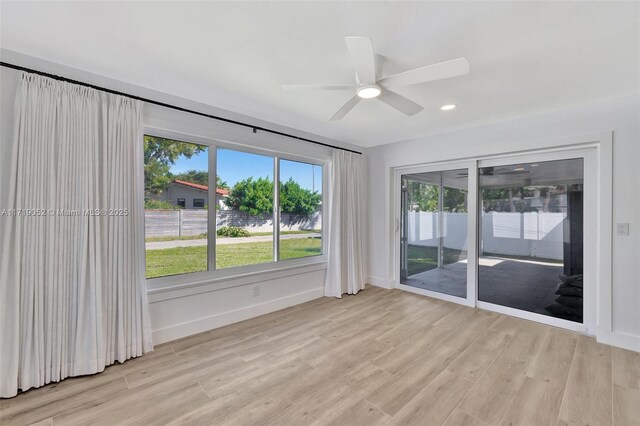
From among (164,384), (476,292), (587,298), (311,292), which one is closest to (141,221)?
(164,384)

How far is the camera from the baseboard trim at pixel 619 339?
261 centimetres

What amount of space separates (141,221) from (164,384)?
1.41 metres

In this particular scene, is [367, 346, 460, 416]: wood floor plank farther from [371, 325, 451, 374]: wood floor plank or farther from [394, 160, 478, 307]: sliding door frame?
[394, 160, 478, 307]: sliding door frame

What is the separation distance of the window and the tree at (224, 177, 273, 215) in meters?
0.01

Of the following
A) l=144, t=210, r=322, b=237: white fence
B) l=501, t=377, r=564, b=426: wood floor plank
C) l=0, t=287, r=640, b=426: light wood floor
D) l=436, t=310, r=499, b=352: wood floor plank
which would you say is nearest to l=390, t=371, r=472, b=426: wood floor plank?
l=0, t=287, r=640, b=426: light wood floor

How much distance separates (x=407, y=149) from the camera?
4.39 metres

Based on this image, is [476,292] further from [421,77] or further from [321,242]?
[421,77]

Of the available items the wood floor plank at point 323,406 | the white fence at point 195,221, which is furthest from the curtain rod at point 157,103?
the wood floor plank at point 323,406

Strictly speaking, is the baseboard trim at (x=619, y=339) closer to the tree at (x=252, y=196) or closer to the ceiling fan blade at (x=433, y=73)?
the ceiling fan blade at (x=433, y=73)

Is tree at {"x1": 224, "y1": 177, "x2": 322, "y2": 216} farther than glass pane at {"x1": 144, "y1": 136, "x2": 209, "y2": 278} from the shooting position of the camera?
Yes

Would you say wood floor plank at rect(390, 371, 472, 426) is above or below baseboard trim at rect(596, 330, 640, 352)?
below

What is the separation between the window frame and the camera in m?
2.80

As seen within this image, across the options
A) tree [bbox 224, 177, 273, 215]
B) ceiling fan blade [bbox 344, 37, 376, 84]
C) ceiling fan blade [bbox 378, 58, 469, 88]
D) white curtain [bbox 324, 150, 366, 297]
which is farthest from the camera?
white curtain [bbox 324, 150, 366, 297]

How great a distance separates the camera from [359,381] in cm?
212
